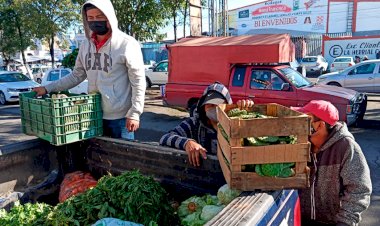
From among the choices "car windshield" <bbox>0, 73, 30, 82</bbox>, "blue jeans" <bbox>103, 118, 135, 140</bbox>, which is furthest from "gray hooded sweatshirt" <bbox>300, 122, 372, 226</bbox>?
"car windshield" <bbox>0, 73, 30, 82</bbox>

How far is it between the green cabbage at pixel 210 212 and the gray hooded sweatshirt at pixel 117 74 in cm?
142

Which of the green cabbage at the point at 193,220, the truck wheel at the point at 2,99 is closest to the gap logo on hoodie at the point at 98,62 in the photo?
the green cabbage at the point at 193,220

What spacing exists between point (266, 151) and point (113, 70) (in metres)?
1.87

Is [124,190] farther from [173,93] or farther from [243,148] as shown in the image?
[173,93]

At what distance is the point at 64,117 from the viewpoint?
2781 mm

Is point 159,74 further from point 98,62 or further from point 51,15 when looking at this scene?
point 98,62

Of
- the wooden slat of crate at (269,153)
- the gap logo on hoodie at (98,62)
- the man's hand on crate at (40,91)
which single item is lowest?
the wooden slat of crate at (269,153)

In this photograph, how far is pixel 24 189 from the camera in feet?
9.89

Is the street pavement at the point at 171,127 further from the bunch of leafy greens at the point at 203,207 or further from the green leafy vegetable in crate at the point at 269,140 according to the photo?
the green leafy vegetable in crate at the point at 269,140

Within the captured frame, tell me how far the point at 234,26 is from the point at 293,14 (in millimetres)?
7201

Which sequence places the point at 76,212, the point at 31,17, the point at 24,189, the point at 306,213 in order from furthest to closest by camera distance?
the point at 31,17 < the point at 24,189 < the point at 306,213 < the point at 76,212

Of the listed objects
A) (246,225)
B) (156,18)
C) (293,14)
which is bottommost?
(246,225)

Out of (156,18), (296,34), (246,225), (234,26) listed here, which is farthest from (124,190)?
(234,26)

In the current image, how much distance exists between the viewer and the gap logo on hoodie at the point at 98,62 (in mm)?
3072
